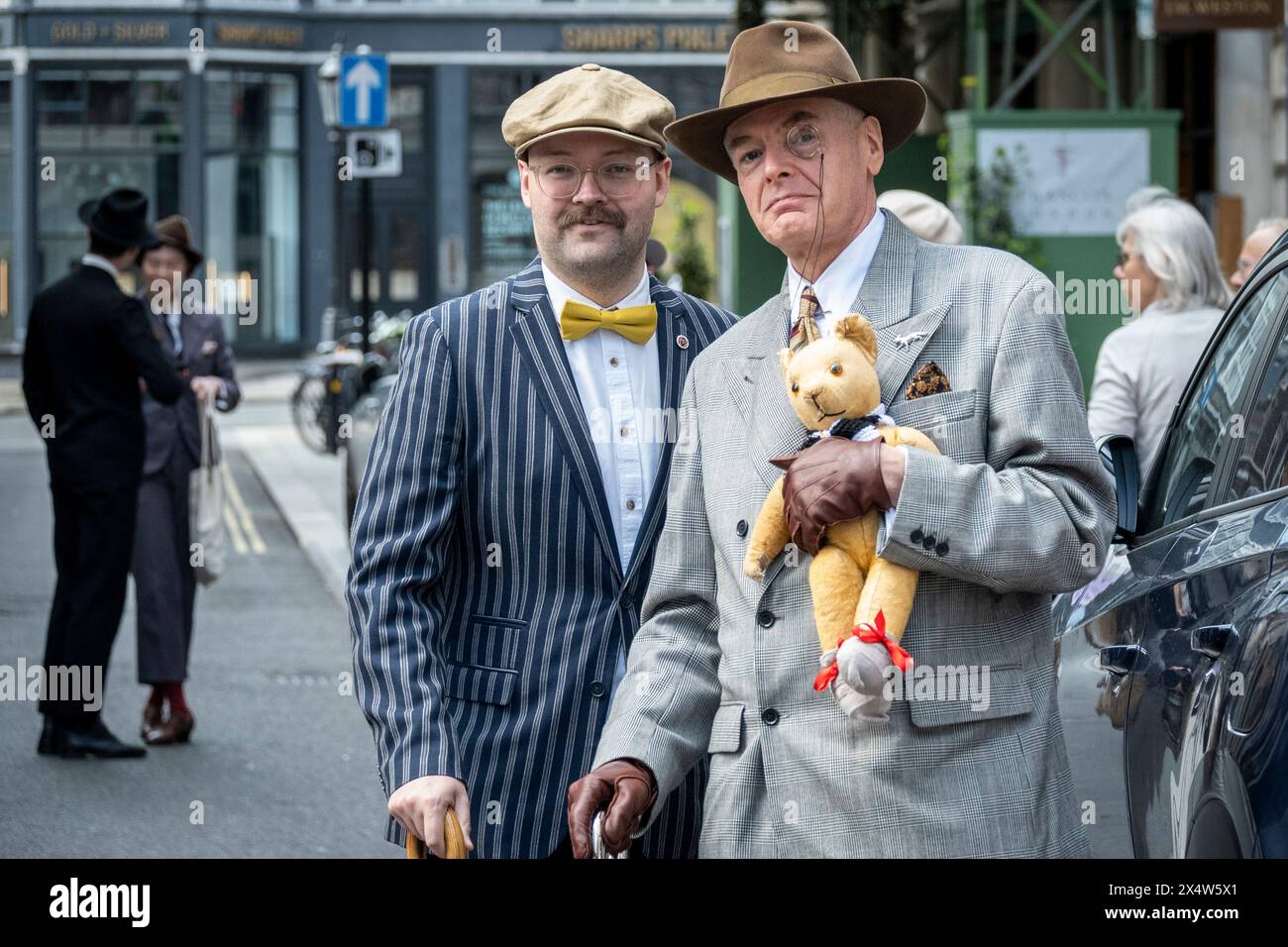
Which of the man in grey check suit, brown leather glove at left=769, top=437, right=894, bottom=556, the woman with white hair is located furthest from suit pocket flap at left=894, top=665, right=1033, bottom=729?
the woman with white hair

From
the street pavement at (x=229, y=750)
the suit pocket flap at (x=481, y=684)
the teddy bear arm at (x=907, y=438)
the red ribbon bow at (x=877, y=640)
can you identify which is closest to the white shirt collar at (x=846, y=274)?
the teddy bear arm at (x=907, y=438)

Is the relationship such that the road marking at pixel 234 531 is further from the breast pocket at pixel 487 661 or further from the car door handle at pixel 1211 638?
the car door handle at pixel 1211 638

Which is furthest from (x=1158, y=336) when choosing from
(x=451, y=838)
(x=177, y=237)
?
(x=177, y=237)

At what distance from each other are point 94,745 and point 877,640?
5.75 m

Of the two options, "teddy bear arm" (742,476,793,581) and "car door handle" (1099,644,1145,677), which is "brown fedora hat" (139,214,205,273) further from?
"teddy bear arm" (742,476,793,581)

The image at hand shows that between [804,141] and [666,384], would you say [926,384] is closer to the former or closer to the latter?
[804,141]

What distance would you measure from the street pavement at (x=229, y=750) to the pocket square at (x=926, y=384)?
3874mm

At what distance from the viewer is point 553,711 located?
3271mm

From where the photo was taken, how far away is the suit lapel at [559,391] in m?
3.31

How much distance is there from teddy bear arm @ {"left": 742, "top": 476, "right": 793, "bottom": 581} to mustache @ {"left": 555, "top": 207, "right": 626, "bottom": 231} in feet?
2.83

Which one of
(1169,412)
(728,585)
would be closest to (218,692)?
(1169,412)

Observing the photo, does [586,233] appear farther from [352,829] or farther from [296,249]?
[296,249]

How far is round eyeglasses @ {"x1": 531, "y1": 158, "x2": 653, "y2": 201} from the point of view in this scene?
336cm

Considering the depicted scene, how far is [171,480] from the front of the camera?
8328 millimetres
